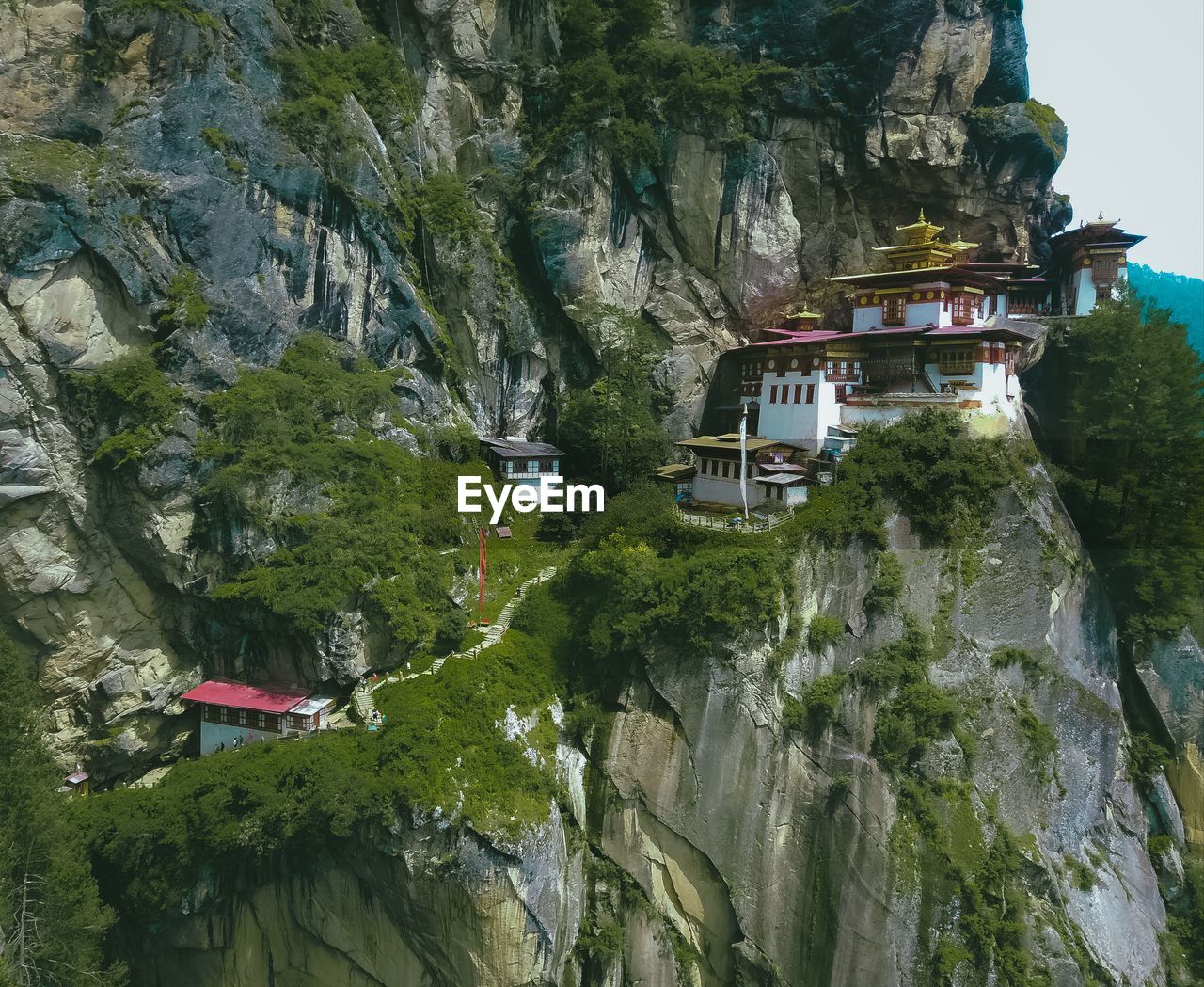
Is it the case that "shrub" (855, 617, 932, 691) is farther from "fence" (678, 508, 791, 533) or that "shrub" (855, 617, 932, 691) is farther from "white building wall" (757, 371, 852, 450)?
"white building wall" (757, 371, 852, 450)

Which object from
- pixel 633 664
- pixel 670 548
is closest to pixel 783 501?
pixel 670 548

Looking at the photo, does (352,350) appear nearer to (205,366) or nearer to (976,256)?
(205,366)

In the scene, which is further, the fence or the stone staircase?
the fence

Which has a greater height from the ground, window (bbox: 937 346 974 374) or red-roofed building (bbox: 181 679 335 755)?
window (bbox: 937 346 974 374)

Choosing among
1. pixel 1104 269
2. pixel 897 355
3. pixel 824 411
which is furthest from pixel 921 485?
pixel 1104 269

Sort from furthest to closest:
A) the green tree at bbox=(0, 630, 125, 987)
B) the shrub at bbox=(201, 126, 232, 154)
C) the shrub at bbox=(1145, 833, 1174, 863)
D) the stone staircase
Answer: the shrub at bbox=(201, 126, 232, 154) < the shrub at bbox=(1145, 833, 1174, 863) < the stone staircase < the green tree at bbox=(0, 630, 125, 987)

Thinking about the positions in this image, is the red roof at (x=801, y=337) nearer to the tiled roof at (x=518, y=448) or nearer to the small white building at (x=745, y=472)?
the small white building at (x=745, y=472)

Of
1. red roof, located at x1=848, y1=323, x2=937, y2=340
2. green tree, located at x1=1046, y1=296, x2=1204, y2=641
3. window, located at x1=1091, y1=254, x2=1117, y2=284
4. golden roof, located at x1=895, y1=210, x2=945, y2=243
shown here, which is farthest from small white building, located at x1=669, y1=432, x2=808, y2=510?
window, located at x1=1091, y1=254, x2=1117, y2=284
